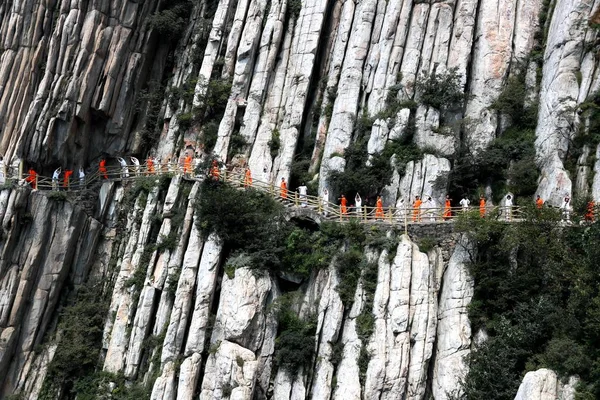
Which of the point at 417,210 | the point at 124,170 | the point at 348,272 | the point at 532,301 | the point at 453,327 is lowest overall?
the point at 453,327

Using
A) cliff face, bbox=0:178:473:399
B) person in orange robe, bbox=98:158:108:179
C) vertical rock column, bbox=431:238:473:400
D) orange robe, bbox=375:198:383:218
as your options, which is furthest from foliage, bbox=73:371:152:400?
orange robe, bbox=375:198:383:218

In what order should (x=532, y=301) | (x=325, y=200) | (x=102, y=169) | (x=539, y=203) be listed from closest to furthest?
(x=532, y=301), (x=539, y=203), (x=325, y=200), (x=102, y=169)

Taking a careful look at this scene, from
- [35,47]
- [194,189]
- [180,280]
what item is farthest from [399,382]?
[35,47]

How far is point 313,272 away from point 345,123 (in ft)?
28.0

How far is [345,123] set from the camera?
4381cm

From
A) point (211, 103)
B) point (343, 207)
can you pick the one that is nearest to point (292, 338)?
point (343, 207)

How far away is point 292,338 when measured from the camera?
36.0 m

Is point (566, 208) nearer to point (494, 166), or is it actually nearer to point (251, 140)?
point (494, 166)

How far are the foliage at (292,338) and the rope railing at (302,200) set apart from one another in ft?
14.1

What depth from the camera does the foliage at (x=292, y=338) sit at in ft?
117

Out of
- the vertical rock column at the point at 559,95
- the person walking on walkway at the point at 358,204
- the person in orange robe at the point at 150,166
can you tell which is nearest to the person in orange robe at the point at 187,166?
the person in orange robe at the point at 150,166

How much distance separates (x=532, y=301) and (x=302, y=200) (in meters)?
10.5

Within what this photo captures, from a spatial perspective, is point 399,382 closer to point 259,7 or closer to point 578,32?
point 578,32

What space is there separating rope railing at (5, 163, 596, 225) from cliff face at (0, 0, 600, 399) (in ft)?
3.26
